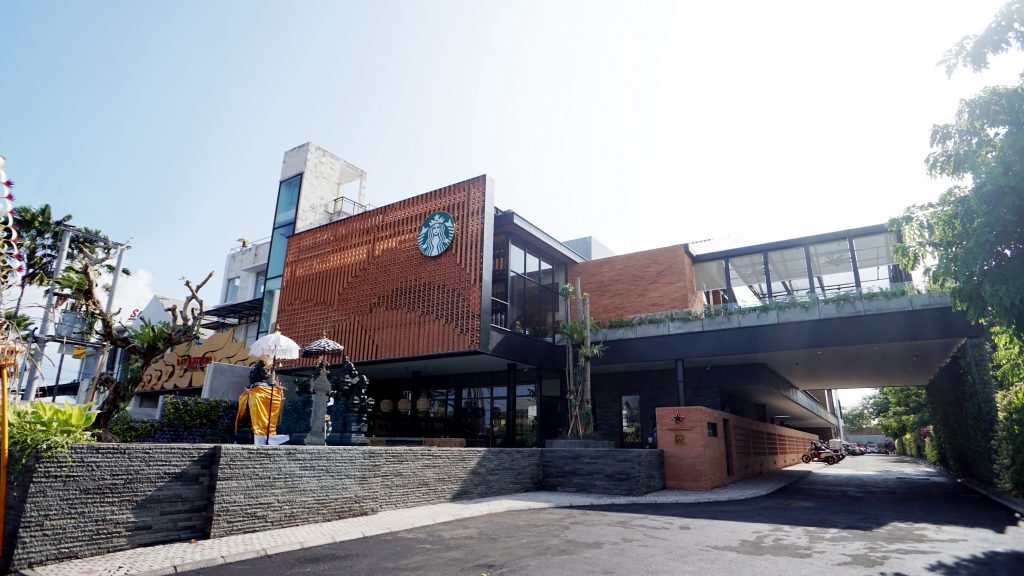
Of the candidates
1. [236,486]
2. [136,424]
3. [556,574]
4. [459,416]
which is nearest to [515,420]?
[459,416]

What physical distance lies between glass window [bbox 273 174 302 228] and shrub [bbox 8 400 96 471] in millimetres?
24412

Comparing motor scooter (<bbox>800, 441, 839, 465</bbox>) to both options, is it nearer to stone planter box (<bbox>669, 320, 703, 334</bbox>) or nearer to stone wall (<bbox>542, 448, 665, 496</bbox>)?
stone planter box (<bbox>669, 320, 703, 334</bbox>)

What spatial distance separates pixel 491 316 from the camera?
19.6 m

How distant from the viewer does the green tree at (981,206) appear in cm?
851

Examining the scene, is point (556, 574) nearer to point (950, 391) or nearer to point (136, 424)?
point (136, 424)

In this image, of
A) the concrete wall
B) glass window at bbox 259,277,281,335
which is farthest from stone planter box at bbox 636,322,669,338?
glass window at bbox 259,277,281,335

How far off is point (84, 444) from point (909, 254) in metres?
13.7

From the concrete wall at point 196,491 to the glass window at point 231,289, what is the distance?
3050 centimetres

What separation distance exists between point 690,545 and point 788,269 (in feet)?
62.0

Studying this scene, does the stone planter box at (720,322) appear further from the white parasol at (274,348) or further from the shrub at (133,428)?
the shrub at (133,428)

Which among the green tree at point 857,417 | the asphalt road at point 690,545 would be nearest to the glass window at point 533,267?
the asphalt road at point 690,545

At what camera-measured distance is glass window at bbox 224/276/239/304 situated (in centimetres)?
3734

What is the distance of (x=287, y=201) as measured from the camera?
31.2 meters

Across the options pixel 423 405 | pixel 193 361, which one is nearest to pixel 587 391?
pixel 423 405
